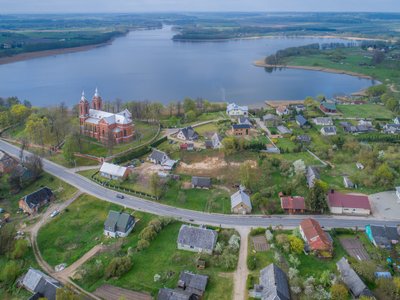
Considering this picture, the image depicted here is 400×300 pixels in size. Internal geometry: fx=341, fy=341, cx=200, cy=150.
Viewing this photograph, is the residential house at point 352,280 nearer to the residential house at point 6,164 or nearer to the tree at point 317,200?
the tree at point 317,200

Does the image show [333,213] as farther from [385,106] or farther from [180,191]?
[385,106]

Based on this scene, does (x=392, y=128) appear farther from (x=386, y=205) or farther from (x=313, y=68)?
(x=313, y=68)

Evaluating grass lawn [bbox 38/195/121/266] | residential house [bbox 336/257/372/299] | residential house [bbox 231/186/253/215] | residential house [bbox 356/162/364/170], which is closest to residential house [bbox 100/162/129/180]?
grass lawn [bbox 38/195/121/266]

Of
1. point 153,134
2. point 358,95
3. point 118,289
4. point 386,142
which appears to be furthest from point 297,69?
point 118,289

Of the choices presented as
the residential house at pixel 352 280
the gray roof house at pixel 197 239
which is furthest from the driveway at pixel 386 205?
the gray roof house at pixel 197 239

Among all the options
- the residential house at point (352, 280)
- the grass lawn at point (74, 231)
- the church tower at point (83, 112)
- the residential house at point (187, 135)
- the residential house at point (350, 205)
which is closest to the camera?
the residential house at point (352, 280)

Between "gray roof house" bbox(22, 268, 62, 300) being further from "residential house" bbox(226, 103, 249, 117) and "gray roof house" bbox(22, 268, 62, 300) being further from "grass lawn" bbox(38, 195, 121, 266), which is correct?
"residential house" bbox(226, 103, 249, 117)
